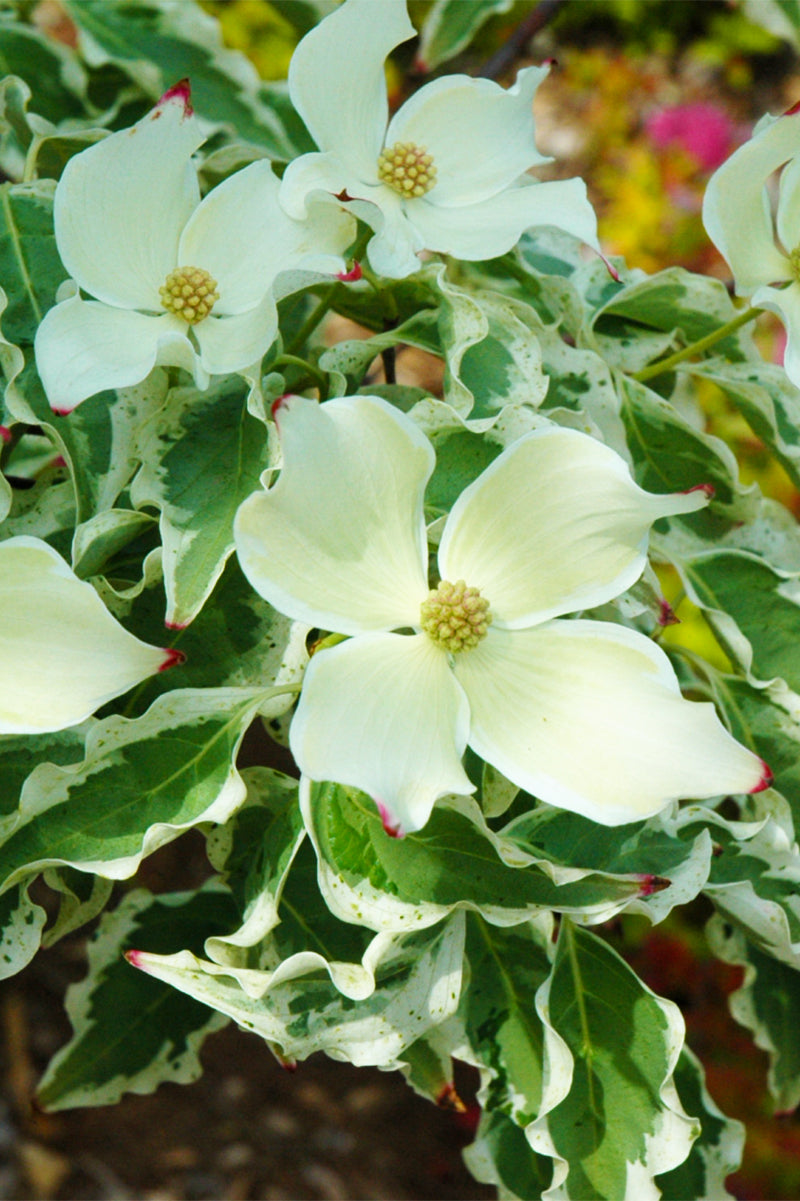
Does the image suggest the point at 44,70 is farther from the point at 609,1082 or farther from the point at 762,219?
the point at 609,1082

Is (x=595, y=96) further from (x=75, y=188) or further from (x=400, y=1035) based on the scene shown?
(x=400, y=1035)

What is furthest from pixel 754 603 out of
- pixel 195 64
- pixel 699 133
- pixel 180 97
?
pixel 699 133

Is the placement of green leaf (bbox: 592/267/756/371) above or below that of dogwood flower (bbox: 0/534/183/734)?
above

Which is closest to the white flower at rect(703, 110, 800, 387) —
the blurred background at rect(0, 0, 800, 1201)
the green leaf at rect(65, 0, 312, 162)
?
the green leaf at rect(65, 0, 312, 162)

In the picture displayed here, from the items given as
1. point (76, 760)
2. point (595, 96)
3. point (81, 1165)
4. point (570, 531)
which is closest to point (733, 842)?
point (570, 531)

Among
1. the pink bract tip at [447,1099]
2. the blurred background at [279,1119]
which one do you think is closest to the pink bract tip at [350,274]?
the pink bract tip at [447,1099]

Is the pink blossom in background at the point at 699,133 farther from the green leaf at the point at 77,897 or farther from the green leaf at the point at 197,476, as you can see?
the green leaf at the point at 77,897

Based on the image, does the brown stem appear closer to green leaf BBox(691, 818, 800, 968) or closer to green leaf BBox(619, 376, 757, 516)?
green leaf BBox(619, 376, 757, 516)
